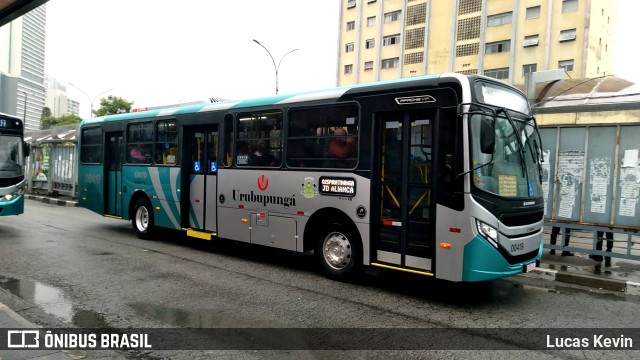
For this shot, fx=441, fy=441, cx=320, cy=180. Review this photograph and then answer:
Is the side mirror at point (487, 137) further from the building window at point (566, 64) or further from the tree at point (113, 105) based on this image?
the tree at point (113, 105)

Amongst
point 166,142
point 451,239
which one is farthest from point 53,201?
point 451,239

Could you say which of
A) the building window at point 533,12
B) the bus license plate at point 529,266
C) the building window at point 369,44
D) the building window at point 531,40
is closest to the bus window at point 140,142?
the bus license plate at point 529,266

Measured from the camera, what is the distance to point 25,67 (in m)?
72.4

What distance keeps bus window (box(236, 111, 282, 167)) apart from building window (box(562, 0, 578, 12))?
43.6 metres

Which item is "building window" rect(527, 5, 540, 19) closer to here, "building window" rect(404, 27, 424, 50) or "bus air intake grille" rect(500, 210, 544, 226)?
"building window" rect(404, 27, 424, 50)

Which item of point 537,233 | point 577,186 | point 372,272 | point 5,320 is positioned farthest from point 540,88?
point 5,320

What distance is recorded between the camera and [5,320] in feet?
15.2

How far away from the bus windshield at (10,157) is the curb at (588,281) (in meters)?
12.2

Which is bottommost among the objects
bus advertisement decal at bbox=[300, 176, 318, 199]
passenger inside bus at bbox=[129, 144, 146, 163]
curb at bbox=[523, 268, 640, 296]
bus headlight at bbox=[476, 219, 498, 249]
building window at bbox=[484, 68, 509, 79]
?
curb at bbox=[523, 268, 640, 296]

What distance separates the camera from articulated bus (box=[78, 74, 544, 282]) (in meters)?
5.66

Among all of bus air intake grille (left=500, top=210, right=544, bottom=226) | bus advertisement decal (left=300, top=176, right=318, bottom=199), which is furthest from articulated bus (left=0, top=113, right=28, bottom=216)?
bus air intake grille (left=500, top=210, right=544, bottom=226)

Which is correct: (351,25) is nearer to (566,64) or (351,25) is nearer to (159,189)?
(566,64)

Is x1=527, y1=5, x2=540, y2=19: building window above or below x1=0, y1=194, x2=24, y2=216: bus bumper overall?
above

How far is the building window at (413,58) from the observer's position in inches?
2109
